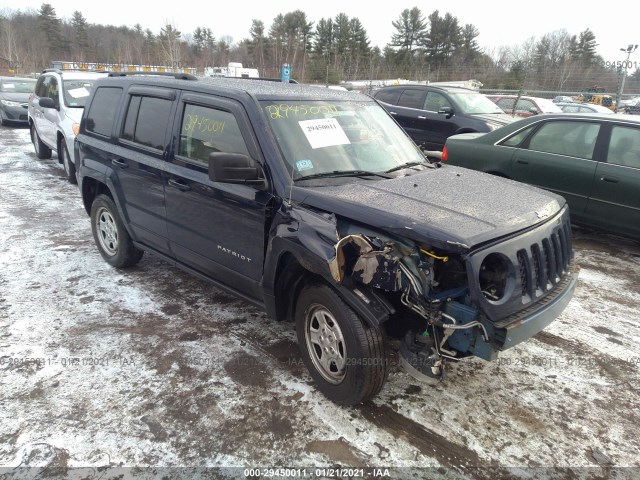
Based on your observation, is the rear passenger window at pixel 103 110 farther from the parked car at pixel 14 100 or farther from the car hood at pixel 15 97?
the car hood at pixel 15 97

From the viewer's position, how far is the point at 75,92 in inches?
332

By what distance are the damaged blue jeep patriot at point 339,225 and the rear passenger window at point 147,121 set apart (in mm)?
18

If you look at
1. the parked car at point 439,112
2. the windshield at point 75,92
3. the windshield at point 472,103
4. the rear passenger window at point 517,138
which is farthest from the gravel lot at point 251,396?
the windshield at point 472,103

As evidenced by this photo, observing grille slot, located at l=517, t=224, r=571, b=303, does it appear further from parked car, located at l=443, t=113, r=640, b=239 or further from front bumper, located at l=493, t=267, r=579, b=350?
parked car, located at l=443, t=113, r=640, b=239

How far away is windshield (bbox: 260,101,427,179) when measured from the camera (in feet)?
10.3

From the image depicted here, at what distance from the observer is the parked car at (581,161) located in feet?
17.3

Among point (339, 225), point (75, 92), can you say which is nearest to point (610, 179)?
point (339, 225)

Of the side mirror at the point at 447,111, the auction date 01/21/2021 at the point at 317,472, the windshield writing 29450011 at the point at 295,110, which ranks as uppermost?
the side mirror at the point at 447,111

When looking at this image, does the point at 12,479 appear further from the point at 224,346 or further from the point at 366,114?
the point at 366,114

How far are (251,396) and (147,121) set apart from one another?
2.60 metres

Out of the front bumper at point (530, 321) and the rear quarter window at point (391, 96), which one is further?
the rear quarter window at point (391, 96)

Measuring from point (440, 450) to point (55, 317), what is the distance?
10.7ft

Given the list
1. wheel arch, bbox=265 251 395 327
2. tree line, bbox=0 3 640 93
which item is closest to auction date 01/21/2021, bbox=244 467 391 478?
wheel arch, bbox=265 251 395 327

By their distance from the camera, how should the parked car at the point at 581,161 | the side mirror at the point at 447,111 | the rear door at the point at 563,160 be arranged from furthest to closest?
the side mirror at the point at 447,111
the rear door at the point at 563,160
the parked car at the point at 581,161
